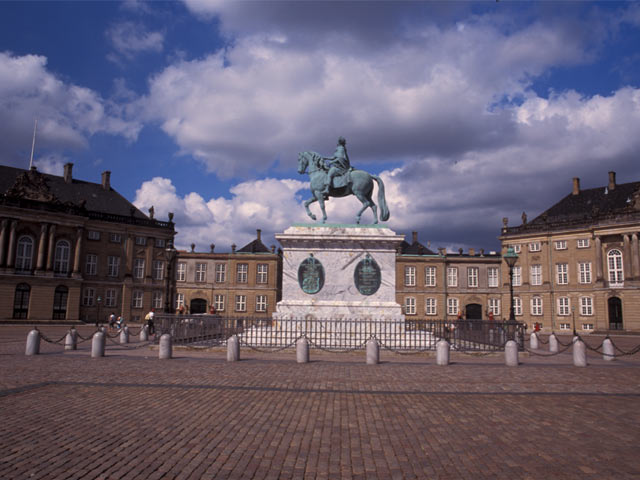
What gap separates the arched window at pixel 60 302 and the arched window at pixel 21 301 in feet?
8.35

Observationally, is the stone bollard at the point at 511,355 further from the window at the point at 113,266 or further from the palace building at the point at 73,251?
the window at the point at 113,266

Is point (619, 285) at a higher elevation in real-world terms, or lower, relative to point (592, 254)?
lower

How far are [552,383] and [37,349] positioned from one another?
17195 mm

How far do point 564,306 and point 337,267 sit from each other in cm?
4021

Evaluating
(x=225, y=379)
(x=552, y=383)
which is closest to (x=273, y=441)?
(x=225, y=379)

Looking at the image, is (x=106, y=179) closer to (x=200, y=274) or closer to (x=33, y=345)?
(x=200, y=274)

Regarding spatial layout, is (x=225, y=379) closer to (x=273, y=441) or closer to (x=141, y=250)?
(x=273, y=441)

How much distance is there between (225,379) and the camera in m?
11.7

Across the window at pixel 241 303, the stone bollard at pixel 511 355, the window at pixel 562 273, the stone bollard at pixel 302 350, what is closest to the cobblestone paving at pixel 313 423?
the stone bollard at pixel 302 350

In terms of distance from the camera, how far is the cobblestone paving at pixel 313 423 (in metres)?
5.56

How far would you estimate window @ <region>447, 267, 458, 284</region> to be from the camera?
59281 mm

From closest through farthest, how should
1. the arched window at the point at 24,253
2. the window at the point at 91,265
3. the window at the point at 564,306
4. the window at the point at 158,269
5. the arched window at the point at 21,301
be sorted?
1. the arched window at the point at 21,301
2. the arched window at the point at 24,253
3. the window at the point at 564,306
4. the window at the point at 91,265
5. the window at the point at 158,269

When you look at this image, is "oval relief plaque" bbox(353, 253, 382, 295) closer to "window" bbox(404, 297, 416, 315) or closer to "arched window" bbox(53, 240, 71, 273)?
"window" bbox(404, 297, 416, 315)

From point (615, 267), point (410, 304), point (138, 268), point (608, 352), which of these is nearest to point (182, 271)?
point (138, 268)
